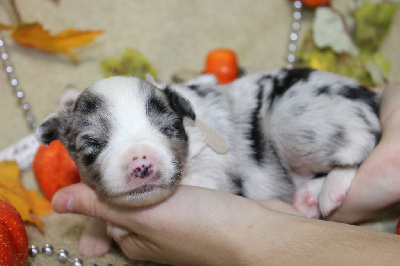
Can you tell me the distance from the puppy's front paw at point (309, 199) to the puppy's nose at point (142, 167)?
0.97 metres

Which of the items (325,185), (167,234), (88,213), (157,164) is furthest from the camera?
(325,185)

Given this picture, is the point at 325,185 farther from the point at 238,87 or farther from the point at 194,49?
the point at 194,49

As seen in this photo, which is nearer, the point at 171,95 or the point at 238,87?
the point at 171,95

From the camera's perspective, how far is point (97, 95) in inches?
74.0

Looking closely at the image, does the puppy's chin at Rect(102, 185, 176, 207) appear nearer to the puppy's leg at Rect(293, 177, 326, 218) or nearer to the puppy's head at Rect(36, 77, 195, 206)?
the puppy's head at Rect(36, 77, 195, 206)

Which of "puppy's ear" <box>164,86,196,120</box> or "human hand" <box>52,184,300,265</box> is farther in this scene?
"puppy's ear" <box>164,86,196,120</box>

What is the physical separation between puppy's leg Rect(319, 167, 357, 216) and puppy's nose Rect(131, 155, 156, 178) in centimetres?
94

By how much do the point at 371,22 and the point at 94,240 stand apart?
237cm

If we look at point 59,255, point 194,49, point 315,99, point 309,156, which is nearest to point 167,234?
point 59,255

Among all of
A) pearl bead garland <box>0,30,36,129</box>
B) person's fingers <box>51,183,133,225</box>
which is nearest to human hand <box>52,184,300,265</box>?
person's fingers <box>51,183,133,225</box>

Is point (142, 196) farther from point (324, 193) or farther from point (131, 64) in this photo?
point (131, 64)

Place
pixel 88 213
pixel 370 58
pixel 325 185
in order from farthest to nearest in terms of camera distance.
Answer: pixel 370 58, pixel 325 185, pixel 88 213

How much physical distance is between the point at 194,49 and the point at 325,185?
1658 millimetres

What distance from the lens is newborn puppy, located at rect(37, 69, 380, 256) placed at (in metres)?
1.76
